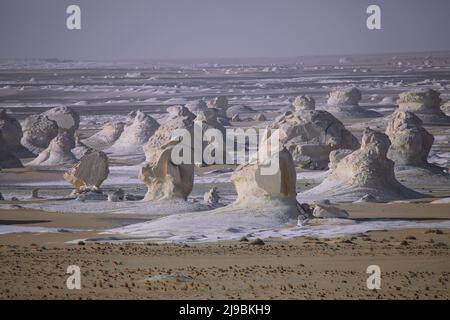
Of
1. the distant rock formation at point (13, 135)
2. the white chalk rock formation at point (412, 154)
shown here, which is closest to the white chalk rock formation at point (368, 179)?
the white chalk rock formation at point (412, 154)

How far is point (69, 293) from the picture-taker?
1784cm

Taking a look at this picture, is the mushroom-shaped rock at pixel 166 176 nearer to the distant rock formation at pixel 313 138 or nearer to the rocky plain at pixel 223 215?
the rocky plain at pixel 223 215

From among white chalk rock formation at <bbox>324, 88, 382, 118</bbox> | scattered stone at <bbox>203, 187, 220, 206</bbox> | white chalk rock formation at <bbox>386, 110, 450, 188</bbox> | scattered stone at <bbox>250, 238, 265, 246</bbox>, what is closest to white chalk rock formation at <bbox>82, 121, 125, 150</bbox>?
white chalk rock formation at <bbox>324, 88, 382, 118</bbox>

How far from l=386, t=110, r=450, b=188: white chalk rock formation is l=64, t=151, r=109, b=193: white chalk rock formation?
8.93 meters

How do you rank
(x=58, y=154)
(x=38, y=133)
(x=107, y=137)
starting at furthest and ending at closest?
(x=107, y=137), (x=38, y=133), (x=58, y=154)

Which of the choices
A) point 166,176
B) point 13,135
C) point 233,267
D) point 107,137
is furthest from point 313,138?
point 233,267

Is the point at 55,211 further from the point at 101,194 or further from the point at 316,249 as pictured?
the point at 316,249

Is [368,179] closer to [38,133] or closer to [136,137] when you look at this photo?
[136,137]

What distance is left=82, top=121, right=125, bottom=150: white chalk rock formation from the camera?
2020 inches

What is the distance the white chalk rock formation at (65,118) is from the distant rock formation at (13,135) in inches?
93.4

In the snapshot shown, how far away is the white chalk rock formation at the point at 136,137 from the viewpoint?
47916 mm

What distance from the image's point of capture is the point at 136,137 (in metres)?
48.5

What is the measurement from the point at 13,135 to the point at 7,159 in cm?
352
